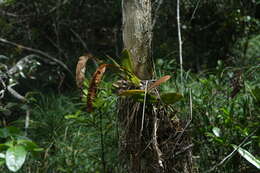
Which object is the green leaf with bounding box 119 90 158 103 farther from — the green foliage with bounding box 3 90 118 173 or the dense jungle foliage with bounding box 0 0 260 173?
the green foliage with bounding box 3 90 118 173

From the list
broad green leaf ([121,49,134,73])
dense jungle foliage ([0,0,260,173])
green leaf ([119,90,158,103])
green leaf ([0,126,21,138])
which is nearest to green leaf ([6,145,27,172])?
dense jungle foliage ([0,0,260,173])

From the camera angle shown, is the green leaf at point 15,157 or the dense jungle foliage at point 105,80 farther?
the dense jungle foliage at point 105,80

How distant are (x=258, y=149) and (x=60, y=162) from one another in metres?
1.60

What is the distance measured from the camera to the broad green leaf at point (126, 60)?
212 cm

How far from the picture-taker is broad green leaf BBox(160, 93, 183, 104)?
2.10 meters

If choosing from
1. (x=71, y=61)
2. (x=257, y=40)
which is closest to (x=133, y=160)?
(x=71, y=61)

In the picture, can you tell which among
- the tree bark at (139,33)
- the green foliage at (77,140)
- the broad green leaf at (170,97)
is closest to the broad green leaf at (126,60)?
the tree bark at (139,33)

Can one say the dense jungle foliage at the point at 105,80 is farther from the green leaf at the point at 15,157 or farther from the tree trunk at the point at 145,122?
the tree trunk at the point at 145,122

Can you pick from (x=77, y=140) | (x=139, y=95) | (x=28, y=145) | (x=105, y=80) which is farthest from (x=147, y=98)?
(x=105, y=80)

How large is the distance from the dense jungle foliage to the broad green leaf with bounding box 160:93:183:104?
39cm

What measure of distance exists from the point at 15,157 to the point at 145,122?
0.75 meters

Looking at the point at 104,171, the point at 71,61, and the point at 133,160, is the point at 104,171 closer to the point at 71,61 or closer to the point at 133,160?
the point at 133,160

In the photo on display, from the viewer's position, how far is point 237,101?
3.28 m

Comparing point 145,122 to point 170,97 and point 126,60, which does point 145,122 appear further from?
point 126,60
